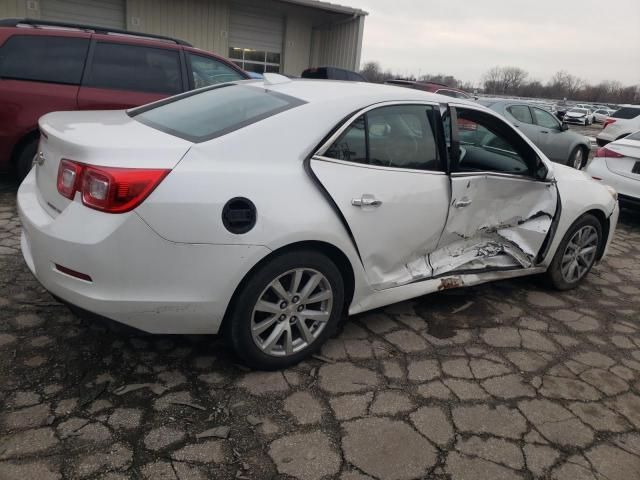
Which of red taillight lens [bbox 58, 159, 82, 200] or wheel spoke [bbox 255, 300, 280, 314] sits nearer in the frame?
red taillight lens [bbox 58, 159, 82, 200]

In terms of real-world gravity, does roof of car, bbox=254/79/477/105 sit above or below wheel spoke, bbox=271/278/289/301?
above

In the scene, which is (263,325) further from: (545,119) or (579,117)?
(579,117)

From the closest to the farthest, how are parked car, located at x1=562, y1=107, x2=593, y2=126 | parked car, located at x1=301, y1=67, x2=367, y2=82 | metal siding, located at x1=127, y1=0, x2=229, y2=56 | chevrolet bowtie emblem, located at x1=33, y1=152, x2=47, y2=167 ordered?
chevrolet bowtie emblem, located at x1=33, y1=152, x2=47, y2=167
parked car, located at x1=301, y1=67, x2=367, y2=82
metal siding, located at x1=127, y1=0, x2=229, y2=56
parked car, located at x1=562, y1=107, x2=593, y2=126

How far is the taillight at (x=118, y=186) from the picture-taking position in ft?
6.99

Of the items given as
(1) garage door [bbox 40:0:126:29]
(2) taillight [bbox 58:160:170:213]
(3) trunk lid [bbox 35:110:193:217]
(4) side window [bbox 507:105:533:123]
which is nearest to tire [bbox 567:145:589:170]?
(4) side window [bbox 507:105:533:123]

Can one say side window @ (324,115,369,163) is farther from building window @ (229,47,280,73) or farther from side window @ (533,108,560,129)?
building window @ (229,47,280,73)

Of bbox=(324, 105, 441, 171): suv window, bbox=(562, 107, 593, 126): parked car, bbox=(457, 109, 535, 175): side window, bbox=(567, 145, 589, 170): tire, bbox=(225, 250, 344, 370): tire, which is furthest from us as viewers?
bbox=(562, 107, 593, 126): parked car

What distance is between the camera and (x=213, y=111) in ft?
9.41

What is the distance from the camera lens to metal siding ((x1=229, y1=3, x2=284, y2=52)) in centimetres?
1488

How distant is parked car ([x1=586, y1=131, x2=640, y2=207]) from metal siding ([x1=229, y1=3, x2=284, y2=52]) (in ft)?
37.2

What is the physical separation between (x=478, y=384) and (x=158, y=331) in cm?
173

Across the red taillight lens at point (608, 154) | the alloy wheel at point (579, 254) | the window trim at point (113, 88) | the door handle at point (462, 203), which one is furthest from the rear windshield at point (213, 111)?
the red taillight lens at point (608, 154)

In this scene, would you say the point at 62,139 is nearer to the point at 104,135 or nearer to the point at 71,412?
the point at 104,135

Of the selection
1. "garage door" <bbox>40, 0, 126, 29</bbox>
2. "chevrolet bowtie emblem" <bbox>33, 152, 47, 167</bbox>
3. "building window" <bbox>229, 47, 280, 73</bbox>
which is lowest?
"chevrolet bowtie emblem" <bbox>33, 152, 47, 167</bbox>
